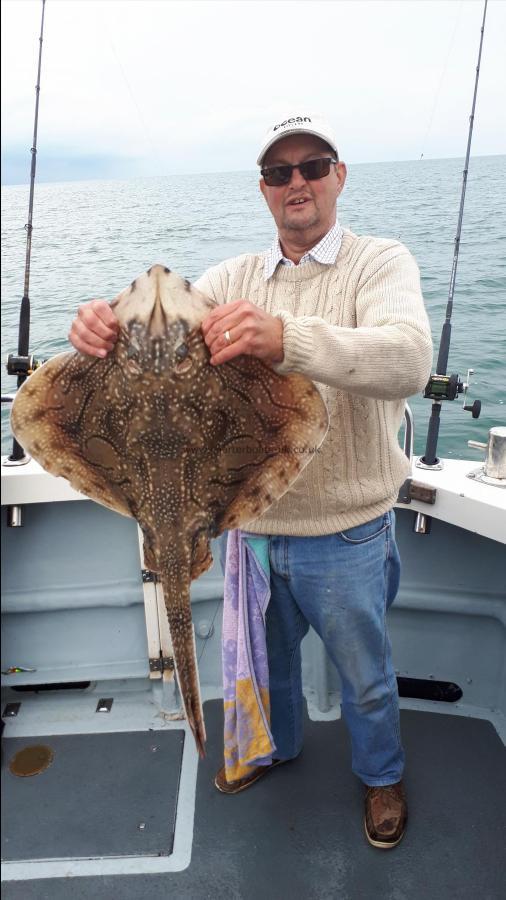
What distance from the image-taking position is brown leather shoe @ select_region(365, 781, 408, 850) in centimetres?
269

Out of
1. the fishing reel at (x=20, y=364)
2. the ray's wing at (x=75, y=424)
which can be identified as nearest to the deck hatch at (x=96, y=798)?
the ray's wing at (x=75, y=424)

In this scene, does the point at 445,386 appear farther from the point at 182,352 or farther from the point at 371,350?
the point at 182,352

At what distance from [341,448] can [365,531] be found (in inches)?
14.8

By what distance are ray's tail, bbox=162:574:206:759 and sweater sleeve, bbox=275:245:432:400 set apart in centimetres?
70

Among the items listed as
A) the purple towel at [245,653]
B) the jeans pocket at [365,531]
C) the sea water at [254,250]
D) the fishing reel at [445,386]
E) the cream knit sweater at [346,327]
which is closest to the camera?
the cream knit sweater at [346,327]

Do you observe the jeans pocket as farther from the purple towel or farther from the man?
the purple towel

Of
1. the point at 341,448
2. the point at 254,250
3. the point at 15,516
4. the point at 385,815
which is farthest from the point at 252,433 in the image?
the point at 254,250

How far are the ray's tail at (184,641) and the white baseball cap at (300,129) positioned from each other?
1620mm

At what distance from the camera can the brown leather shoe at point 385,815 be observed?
2693 millimetres

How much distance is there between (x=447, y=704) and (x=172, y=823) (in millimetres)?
1661

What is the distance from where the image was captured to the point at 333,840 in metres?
2.75

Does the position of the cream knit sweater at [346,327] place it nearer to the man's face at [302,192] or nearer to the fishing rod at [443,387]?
the man's face at [302,192]

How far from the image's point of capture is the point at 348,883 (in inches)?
101

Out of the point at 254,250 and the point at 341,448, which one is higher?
the point at 254,250
